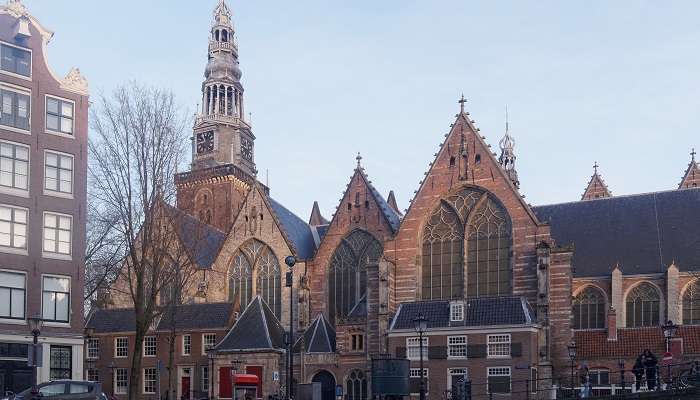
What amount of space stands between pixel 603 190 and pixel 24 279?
51.4 meters

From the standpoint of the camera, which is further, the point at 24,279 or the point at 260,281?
the point at 260,281

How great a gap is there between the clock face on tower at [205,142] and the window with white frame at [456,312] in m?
39.6

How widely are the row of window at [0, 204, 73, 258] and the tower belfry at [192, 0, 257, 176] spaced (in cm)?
4108

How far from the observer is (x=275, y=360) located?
54938 mm

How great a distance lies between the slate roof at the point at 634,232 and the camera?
2152 inches

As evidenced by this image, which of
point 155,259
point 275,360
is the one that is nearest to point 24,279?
point 155,259

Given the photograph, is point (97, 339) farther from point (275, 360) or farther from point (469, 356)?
point (469, 356)

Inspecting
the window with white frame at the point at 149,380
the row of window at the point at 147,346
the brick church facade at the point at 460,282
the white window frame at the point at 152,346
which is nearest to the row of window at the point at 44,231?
the brick church facade at the point at 460,282

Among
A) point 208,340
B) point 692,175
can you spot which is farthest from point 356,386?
point 692,175

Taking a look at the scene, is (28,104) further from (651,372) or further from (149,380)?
(651,372)

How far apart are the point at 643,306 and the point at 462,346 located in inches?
521

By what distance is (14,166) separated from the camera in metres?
39.5

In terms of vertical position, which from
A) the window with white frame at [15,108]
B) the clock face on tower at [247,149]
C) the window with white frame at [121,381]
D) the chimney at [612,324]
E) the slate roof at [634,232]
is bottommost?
the window with white frame at [121,381]

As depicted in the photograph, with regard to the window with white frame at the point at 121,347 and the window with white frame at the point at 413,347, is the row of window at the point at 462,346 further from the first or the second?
the window with white frame at the point at 121,347
